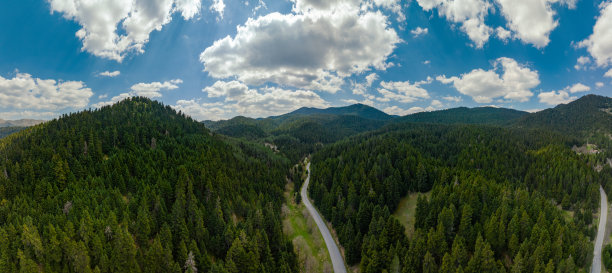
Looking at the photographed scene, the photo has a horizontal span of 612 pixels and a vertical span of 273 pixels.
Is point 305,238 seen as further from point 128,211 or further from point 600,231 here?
point 600,231

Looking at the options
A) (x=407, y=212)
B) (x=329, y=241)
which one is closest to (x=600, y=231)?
(x=407, y=212)

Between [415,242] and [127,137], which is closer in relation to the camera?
[415,242]

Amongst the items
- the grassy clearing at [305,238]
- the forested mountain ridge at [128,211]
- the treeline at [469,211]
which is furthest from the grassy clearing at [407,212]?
the forested mountain ridge at [128,211]

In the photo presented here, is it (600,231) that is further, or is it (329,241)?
(600,231)

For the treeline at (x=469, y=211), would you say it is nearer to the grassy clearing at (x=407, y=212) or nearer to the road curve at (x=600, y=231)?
the grassy clearing at (x=407, y=212)

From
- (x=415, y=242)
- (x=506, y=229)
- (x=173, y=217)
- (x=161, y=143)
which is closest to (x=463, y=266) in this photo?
(x=415, y=242)

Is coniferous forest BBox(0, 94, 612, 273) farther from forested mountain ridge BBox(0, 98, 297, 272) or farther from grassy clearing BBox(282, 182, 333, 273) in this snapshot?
grassy clearing BBox(282, 182, 333, 273)

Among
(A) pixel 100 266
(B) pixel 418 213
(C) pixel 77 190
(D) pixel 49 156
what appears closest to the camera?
(A) pixel 100 266

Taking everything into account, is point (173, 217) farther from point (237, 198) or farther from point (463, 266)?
point (463, 266)
